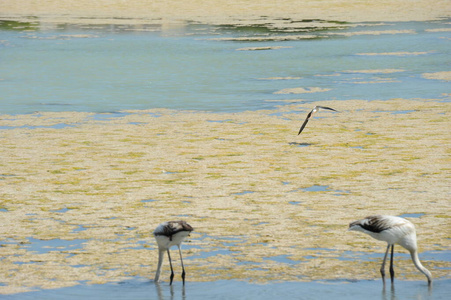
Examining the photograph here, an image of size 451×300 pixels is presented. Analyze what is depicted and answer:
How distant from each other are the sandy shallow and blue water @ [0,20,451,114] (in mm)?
4744

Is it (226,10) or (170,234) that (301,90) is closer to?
(170,234)

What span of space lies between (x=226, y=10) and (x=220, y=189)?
29.5 m

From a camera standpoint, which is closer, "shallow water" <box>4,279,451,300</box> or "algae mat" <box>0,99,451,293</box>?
"shallow water" <box>4,279,451,300</box>

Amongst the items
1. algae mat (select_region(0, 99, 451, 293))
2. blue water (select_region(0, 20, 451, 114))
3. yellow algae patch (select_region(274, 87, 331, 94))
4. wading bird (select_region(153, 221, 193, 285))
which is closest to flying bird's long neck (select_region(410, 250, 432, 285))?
algae mat (select_region(0, 99, 451, 293))

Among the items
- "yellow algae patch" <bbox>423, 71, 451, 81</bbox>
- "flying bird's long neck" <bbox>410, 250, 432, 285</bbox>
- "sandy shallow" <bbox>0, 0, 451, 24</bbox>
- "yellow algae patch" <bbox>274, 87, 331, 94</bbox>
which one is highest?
"sandy shallow" <bbox>0, 0, 451, 24</bbox>

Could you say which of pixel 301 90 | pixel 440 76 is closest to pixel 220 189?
pixel 301 90

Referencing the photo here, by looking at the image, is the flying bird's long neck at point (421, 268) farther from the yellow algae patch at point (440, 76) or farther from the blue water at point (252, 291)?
the yellow algae patch at point (440, 76)

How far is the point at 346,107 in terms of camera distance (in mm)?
15062

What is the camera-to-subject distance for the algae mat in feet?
22.5

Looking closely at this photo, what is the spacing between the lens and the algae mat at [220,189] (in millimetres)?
6867

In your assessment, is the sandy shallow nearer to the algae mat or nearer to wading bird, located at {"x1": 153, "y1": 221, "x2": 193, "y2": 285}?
the algae mat

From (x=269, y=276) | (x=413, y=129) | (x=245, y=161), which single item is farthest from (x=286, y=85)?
(x=269, y=276)

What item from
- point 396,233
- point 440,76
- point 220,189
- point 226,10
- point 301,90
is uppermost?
point 226,10

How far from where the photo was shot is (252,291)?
20.3ft
